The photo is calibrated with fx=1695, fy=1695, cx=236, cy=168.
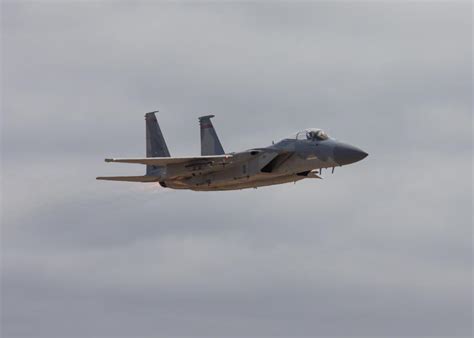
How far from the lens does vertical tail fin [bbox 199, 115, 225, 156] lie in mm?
77750

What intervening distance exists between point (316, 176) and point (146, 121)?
9505 mm

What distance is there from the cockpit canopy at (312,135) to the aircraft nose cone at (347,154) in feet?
3.16

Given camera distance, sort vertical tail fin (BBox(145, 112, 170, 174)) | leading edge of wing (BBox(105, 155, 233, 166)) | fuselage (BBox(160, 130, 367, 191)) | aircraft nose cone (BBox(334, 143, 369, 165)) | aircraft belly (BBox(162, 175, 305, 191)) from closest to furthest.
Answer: aircraft nose cone (BBox(334, 143, 369, 165)), fuselage (BBox(160, 130, 367, 191)), leading edge of wing (BBox(105, 155, 233, 166)), aircraft belly (BBox(162, 175, 305, 191)), vertical tail fin (BBox(145, 112, 170, 174))

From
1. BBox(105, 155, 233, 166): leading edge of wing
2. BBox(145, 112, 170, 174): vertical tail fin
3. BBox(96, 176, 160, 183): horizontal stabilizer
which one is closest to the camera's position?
BBox(105, 155, 233, 166): leading edge of wing

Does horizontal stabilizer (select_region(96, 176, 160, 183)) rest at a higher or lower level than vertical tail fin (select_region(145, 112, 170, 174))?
lower

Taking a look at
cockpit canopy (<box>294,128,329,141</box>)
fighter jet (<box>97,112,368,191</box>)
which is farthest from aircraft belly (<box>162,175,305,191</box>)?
cockpit canopy (<box>294,128,329,141</box>)

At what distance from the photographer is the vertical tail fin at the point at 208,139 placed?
77750 mm

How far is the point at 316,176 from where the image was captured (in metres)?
75.4

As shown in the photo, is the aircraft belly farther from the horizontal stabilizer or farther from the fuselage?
the horizontal stabilizer

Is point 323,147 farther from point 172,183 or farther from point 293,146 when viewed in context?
point 172,183

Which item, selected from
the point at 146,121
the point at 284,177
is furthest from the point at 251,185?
the point at 146,121

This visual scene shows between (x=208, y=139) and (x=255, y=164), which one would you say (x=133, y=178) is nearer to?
(x=208, y=139)

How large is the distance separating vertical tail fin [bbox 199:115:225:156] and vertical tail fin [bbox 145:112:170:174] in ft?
7.02

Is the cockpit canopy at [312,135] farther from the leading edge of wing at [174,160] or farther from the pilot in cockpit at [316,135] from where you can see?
the leading edge of wing at [174,160]
